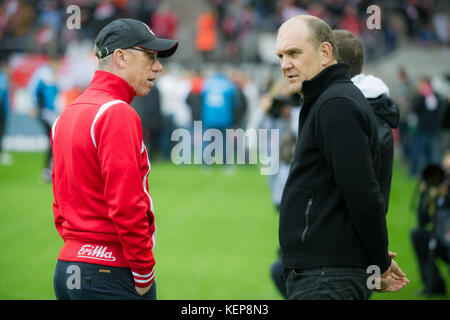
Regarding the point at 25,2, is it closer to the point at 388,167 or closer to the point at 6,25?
the point at 6,25

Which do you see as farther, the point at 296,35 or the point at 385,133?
the point at 385,133

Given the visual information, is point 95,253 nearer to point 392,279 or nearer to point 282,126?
point 392,279

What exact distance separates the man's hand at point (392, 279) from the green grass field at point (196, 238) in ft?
11.0

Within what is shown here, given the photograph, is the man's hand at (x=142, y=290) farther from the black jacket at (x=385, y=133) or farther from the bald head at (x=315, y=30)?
the bald head at (x=315, y=30)

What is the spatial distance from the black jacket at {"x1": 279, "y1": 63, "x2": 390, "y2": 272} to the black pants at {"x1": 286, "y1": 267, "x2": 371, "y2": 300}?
36 millimetres

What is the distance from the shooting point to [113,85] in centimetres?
337

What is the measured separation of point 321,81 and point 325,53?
189mm

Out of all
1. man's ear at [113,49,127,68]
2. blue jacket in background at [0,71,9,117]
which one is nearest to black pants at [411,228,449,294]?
man's ear at [113,49,127,68]

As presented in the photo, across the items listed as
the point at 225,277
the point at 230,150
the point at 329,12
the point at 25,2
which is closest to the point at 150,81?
the point at 225,277

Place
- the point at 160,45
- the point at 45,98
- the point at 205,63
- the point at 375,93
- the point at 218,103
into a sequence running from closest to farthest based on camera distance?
the point at 160,45, the point at 375,93, the point at 45,98, the point at 218,103, the point at 205,63

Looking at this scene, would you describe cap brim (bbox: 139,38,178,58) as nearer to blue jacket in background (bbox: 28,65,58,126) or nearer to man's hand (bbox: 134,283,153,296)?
man's hand (bbox: 134,283,153,296)

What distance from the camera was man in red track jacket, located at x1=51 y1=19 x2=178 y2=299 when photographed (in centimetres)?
310

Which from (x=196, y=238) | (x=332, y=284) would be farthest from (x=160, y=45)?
(x=196, y=238)

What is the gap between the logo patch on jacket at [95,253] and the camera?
319 centimetres
